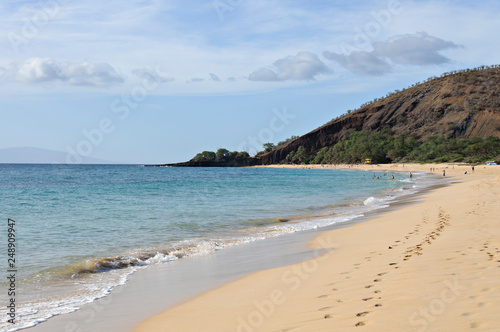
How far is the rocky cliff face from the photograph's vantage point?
137 meters

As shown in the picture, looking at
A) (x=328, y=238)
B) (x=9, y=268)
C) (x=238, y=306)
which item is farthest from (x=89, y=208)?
(x=238, y=306)

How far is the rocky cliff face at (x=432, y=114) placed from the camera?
137 m

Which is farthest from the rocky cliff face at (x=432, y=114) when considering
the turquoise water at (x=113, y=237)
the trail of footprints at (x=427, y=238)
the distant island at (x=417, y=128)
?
the trail of footprints at (x=427, y=238)

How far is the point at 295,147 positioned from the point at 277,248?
178 metres

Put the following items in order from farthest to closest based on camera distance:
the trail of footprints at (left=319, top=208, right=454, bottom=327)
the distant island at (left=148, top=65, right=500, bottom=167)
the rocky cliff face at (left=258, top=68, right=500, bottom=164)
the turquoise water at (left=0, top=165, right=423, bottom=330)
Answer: the rocky cliff face at (left=258, top=68, right=500, bottom=164) < the distant island at (left=148, top=65, right=500, bottom=167) < the turquoise water at (left=0, top=165, right=423, bottom=330) < the trail of footprints at (left=319, top=208, right=454, bottom=327)

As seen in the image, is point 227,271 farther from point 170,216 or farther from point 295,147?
point 295,147

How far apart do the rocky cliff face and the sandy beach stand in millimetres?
141990

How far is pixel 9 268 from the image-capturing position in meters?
9.25

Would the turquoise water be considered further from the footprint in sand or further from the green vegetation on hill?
the green vegetation on hill

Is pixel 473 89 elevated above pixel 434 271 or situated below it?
above

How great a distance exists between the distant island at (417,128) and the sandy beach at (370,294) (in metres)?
99.5

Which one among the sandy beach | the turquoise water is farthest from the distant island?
the sandy beach

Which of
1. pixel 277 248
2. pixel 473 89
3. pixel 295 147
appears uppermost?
pixel 473 89

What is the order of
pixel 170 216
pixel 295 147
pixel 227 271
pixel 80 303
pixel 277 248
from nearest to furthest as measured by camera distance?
pixel 80 303
pixel 227 271
pixel 277 248
pixel 170 216
pixel 295 147
